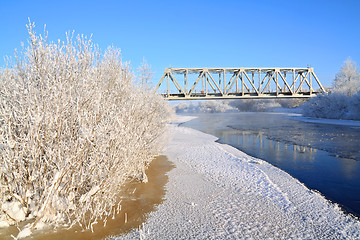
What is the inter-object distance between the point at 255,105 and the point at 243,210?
86.8m

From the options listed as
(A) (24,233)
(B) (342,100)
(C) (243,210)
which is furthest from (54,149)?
(B) (342,100)

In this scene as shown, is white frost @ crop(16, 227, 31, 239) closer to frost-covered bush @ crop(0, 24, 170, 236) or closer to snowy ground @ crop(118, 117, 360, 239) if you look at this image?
frost-covered bush @ crop(0, 24, 170, 236)

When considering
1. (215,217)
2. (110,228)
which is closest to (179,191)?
(215,217)

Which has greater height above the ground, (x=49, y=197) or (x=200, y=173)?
(x=49, y=197)

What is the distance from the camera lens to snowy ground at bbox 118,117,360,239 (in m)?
5.27

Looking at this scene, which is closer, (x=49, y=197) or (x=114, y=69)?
(x=49, y=197)

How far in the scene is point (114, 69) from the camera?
9398 millimetres

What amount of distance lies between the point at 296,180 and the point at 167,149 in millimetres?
8426

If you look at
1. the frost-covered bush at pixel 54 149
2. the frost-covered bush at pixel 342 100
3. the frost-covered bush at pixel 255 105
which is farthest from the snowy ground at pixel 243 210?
the frost-covered bush at pixel 255 105

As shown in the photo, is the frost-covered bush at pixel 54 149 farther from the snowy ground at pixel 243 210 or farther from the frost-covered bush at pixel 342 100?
the frost-covered bush at pixel 342 100

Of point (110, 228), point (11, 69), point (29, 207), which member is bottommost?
point (110, 228)

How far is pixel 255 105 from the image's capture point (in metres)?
88.8

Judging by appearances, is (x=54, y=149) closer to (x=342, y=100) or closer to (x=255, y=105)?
(x=342, y=100)

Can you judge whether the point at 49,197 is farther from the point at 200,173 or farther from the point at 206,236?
the point at 200,173
